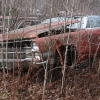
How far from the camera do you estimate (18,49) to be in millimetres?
4910

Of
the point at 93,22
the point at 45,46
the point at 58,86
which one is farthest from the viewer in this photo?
the point at 93,22

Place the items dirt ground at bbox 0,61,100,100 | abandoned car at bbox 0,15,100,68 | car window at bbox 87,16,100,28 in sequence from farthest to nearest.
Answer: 1. car window at bbox 87,16,100,28
2. abandoned car at bbox 0,15,100,68
3. dirt ground at bbox 0,61,100,100

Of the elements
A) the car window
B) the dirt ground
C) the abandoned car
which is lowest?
the dirt ground

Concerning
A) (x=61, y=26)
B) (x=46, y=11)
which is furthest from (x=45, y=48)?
(x=46, y=11)

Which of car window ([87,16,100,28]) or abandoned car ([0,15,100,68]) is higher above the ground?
car window ([87,16,100,28])

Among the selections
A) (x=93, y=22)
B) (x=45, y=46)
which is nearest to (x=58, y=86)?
(x=45, y=46)

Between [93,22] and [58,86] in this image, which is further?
[93,22]

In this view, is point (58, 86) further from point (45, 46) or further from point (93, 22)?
point (93, 22)

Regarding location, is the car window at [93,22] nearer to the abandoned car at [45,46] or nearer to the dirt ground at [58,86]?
the abandoned car at [45,46]

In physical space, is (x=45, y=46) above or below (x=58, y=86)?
above

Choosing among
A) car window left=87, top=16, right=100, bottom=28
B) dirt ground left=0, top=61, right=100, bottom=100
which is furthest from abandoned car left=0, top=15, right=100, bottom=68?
car window left=87, top=16, right=100, bottom=28

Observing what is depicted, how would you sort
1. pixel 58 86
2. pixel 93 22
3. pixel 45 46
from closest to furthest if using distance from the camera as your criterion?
pixel 45 46, pixel 58 86, pixel 93 22

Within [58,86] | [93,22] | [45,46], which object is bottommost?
[58,86]

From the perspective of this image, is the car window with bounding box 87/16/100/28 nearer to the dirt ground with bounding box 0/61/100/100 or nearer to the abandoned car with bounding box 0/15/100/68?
the abandoned car with bounding box 0/15/100/68
